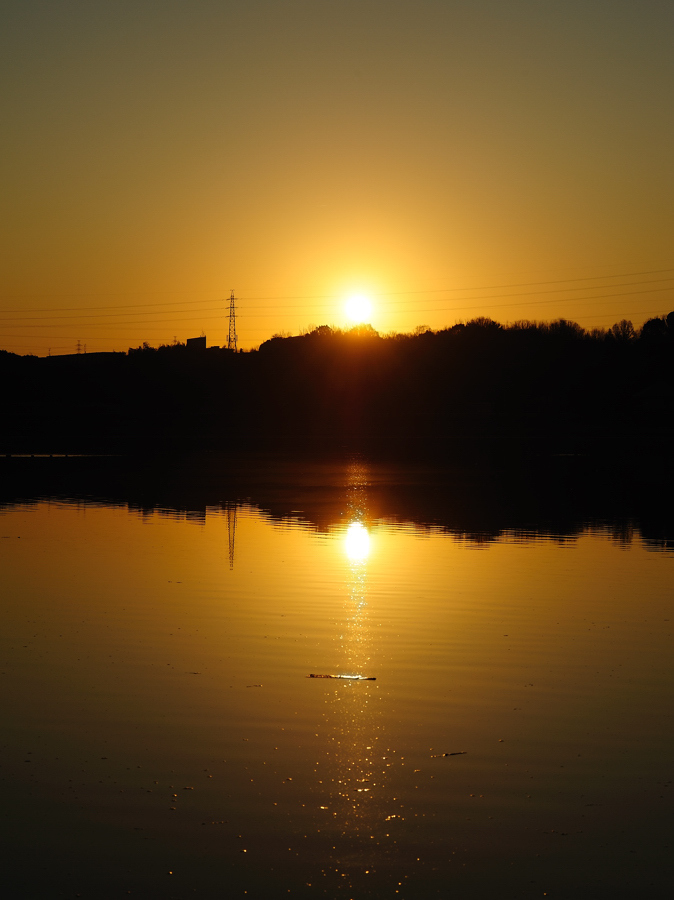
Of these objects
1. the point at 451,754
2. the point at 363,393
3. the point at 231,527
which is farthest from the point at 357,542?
the point at 363,393

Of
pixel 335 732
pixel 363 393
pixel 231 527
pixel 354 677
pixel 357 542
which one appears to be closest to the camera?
pixel 335 732

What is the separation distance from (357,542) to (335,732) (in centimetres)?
1265

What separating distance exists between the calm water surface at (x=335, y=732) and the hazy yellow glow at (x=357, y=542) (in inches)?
80.2

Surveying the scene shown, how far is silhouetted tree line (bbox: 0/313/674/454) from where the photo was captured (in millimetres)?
86625

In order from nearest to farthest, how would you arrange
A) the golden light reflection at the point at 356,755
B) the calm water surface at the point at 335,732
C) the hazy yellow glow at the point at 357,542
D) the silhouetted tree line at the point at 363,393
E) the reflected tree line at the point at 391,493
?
the calm water surface at the point at 335,732 → the golden light reflection at the point at 356,755 → the hazy yellow glow at the point at 357,542 → the reflected tree line at the point at 391,493 → the silhouetted tree line at the point at 363,393

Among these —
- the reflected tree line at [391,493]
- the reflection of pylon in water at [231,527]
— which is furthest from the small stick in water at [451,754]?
the reflected tree line at [391,493]

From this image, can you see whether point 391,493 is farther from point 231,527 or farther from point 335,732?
point 335,732

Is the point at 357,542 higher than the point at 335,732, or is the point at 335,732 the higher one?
the point at 357,542

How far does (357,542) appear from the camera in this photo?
69.5 feet

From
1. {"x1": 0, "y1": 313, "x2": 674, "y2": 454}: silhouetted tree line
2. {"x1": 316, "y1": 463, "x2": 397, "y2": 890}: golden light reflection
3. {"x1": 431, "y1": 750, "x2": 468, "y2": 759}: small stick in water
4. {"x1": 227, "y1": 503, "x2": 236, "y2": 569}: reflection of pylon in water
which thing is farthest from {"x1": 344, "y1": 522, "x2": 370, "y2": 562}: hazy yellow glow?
{"x1": 0, "y1": 313, "x2": 674, "y2": 454}: silhouetted tree line

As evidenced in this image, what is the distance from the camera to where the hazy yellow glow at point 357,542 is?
753 inches

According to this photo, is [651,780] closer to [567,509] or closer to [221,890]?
[221,890]

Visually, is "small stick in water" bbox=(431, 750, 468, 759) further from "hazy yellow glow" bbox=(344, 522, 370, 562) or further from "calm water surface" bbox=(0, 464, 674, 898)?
"hazy yellow glow" bbox=(344, 522, 370, 562)

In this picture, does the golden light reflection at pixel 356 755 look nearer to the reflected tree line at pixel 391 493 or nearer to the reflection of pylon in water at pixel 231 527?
the reflection of pylon in water at pixel 231 527
